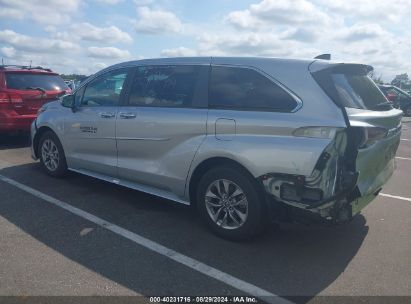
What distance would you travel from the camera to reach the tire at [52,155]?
598cm

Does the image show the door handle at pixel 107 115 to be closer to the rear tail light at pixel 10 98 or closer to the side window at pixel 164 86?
the side window at pixel 164 86

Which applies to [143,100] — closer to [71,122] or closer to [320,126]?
[71,122]

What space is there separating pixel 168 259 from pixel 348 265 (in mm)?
1614

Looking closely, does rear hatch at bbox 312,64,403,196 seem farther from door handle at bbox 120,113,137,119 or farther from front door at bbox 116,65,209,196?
door handle at bbox 120,113,137,119

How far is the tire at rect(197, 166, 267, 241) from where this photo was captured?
378 centimetres

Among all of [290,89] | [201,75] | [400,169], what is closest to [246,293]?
[290,89]

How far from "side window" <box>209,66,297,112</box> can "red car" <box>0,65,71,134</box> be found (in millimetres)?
5595

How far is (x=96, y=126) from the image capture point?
5266 millimetres

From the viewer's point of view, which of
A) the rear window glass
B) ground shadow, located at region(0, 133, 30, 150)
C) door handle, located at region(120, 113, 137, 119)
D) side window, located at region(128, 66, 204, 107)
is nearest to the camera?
the rear window glass

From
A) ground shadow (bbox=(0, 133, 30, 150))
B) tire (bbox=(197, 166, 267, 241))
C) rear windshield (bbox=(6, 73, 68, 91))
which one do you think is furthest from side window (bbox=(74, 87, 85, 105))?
ground shadow (bbox=(0, 133, 30, 150))

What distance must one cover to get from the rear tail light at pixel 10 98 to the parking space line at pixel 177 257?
3.76 m

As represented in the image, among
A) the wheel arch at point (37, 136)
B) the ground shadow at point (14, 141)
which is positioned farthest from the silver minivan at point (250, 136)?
the ground shadow at point (14, 141)

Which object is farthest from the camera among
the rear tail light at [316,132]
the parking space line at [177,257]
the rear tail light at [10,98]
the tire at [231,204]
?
the rear tail light at [10,98]

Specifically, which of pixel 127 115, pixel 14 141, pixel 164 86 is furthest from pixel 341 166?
pixel 14 141
